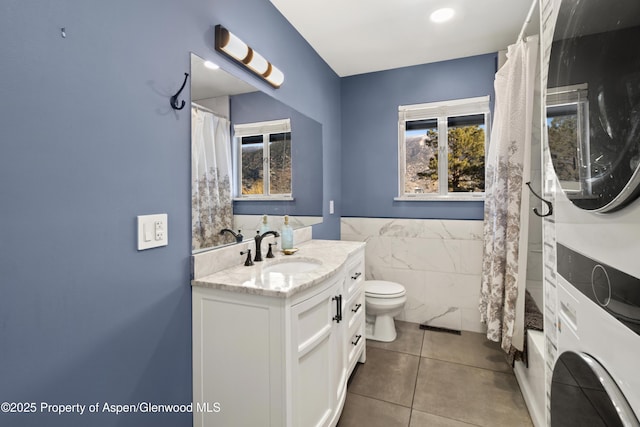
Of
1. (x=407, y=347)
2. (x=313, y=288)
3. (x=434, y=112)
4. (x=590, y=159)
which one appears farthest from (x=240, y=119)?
(x=407, y=347)

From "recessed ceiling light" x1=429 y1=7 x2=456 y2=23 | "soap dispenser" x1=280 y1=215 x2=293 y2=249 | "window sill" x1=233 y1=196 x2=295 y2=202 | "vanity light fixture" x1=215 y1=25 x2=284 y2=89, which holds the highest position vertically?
"recessed ceiling light" x1=429 y1=7 x2=456 y2=23

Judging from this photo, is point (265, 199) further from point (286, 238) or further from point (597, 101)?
point (597, 101)

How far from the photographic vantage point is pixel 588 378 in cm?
70

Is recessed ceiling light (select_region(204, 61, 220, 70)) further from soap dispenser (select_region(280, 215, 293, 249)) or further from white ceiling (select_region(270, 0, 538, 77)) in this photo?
soap dispenser (select_region(280, 215, 293, 249))

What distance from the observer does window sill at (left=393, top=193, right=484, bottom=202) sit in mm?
2711

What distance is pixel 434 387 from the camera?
1.94m

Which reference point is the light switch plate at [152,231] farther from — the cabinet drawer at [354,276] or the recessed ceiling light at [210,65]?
the cabinet drawer at [354,276]

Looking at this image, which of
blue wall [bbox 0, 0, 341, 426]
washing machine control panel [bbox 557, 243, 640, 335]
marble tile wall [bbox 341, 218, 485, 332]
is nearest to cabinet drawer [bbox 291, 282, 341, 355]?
blue wall [bbox 0, 0, 341, 426]

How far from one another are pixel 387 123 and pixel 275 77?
4.73ft

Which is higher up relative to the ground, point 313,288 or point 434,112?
point 434,112

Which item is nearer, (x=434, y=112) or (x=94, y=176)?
(x=94, y=176)

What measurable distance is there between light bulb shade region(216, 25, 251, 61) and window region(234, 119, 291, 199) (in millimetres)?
366

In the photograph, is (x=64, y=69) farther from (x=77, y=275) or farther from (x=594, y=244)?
(x=594, y=244)

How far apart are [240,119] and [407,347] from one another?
215 centimetres
